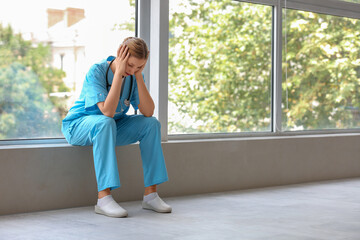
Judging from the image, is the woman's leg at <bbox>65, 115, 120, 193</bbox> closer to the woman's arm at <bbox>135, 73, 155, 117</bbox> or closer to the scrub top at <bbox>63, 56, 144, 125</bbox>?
the scrub top at <bbox>63, 56, 144, 125</bbox>

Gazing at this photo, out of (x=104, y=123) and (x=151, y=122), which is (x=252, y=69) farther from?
(x=104, y=123)

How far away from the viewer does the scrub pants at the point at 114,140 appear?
9.82ft

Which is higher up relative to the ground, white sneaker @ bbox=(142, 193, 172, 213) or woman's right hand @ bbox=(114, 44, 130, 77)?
woman's right hand @ bbox=(114, 44, 130, 77)

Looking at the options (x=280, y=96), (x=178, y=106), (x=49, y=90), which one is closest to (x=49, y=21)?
(x=49, y=90)

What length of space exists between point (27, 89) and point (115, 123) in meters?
0.61

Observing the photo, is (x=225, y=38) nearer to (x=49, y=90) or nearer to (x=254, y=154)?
(x=254, y=154)

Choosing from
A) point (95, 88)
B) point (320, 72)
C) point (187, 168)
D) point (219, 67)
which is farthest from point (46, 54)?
point (320, 72)

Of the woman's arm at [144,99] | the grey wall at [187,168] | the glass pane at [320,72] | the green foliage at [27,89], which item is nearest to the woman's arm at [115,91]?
the woman's arm at [144,99]

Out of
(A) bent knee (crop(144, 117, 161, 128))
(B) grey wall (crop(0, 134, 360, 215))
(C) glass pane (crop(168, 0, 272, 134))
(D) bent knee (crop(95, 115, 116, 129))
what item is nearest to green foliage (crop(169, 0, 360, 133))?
(C) glass pane (crop(168, 0, 272, 134))

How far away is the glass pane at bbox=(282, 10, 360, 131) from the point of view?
187 inches

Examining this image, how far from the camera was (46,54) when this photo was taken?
339 centimetres

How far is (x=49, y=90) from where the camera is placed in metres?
3.42

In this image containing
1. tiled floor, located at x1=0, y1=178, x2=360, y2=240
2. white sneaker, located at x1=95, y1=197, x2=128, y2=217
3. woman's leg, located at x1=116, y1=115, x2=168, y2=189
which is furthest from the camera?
woman's leg, located at x1=116, y1=115, x2=168, y2=189

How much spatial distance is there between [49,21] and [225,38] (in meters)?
1.42
